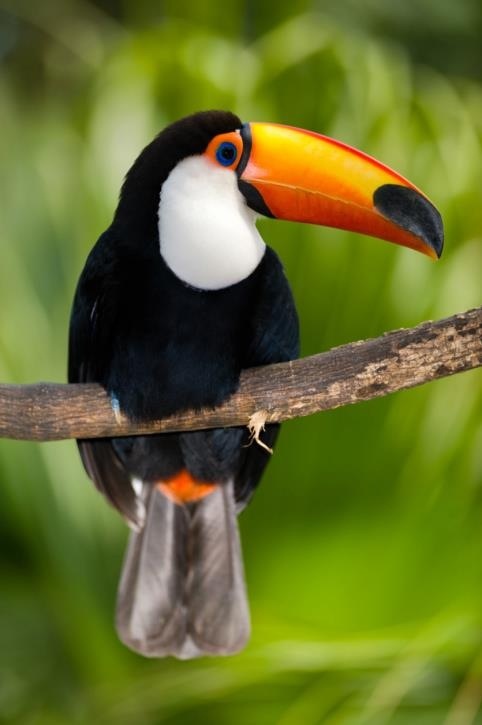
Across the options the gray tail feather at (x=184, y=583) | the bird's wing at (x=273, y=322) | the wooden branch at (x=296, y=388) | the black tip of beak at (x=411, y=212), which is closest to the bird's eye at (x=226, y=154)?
the bird's wing at (x=273, y=322)

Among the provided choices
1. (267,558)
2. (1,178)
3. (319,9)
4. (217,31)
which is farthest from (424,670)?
(319,9)

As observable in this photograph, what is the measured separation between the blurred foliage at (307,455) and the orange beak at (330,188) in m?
0.54

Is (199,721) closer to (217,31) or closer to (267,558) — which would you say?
(267,558)

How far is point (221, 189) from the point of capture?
231 centimetres

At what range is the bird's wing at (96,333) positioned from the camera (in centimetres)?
233

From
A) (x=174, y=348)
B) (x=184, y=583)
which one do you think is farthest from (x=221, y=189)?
(x=184, y=583)

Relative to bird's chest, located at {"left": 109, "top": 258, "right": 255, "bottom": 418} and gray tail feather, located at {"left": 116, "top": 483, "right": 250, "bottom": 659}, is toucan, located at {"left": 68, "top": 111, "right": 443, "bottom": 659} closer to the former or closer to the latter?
bird's chest, located at {"left": 109, "top": 258, "right": 255, "bottom": 418}

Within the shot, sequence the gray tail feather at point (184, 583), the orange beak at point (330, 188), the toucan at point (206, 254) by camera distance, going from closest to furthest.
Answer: the orange beak at point (330, 188) → the toucan at point (206, 254) → the gray tail feather at point (184, 583)

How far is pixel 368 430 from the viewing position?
273cm

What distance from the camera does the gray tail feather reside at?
266 centimetres

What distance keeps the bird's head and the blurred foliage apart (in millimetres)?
535

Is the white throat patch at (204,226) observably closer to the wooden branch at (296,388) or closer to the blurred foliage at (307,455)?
the wooden branch at (296,388)

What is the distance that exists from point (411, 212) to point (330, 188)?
0.76 ft

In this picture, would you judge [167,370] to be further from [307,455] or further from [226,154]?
[307,455]
